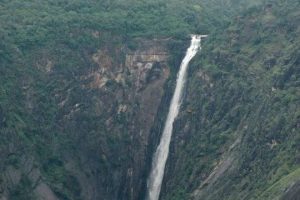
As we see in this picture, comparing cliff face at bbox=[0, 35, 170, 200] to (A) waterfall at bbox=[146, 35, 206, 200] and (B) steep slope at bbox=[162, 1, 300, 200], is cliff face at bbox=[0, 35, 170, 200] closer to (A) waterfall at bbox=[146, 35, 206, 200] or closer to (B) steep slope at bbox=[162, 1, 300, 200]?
(A) waterfall at bbox=[146, 35, 206, 200]

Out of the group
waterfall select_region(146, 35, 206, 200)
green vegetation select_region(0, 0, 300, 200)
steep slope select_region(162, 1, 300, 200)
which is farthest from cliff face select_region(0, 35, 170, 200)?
steep slope select_region(162, 1, 300, 200)

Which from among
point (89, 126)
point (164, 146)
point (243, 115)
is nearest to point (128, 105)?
point (89, 126)

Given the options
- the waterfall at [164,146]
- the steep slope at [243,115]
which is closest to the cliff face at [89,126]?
the waterfall at [164,146]

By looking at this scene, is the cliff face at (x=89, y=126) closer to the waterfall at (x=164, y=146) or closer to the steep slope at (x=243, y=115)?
the waterfall at (x=164, y=146)

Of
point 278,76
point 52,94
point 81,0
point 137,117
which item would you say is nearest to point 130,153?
point 137,117

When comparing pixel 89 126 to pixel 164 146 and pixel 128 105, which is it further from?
pixel 164 146

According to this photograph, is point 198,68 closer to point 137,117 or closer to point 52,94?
point 137,117
